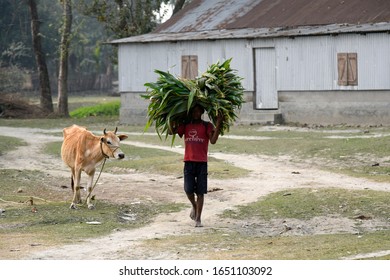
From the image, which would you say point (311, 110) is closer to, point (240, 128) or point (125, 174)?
point (240, 128)

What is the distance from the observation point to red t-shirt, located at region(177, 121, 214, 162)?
15.8 m

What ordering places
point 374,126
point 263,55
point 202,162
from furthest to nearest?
point 263,55, point 374,126, point 202,162

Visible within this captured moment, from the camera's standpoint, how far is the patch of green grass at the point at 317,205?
17000 millimetres

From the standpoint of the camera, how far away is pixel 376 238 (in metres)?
14.2

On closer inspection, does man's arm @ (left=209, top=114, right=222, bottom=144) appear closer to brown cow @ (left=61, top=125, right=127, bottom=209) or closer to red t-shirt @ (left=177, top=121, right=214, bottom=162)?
red t-shirt @ (left=177, top=121, right=214, bottom=162)

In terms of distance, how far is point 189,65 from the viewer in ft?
127

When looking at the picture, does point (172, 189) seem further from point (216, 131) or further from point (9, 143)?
point (9, 143)

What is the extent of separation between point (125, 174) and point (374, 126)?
12392 mm

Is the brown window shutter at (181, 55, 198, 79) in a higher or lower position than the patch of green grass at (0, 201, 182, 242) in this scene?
higher

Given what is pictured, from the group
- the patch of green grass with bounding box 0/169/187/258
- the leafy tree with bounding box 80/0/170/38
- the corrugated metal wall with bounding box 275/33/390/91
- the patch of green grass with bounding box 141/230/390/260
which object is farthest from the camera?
the leafy tree with bounding box 80/0/170/38

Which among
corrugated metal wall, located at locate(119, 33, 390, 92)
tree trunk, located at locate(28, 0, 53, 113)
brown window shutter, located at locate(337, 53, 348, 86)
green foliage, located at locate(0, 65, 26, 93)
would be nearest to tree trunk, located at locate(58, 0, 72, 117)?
tree trunk, located at locate(28, 0, 53, 113)

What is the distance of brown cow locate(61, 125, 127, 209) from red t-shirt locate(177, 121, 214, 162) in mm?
1980

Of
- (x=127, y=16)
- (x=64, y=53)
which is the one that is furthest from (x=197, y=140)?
(x=64, y=53)

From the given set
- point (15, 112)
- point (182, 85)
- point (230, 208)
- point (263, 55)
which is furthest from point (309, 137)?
point (15, 112)
